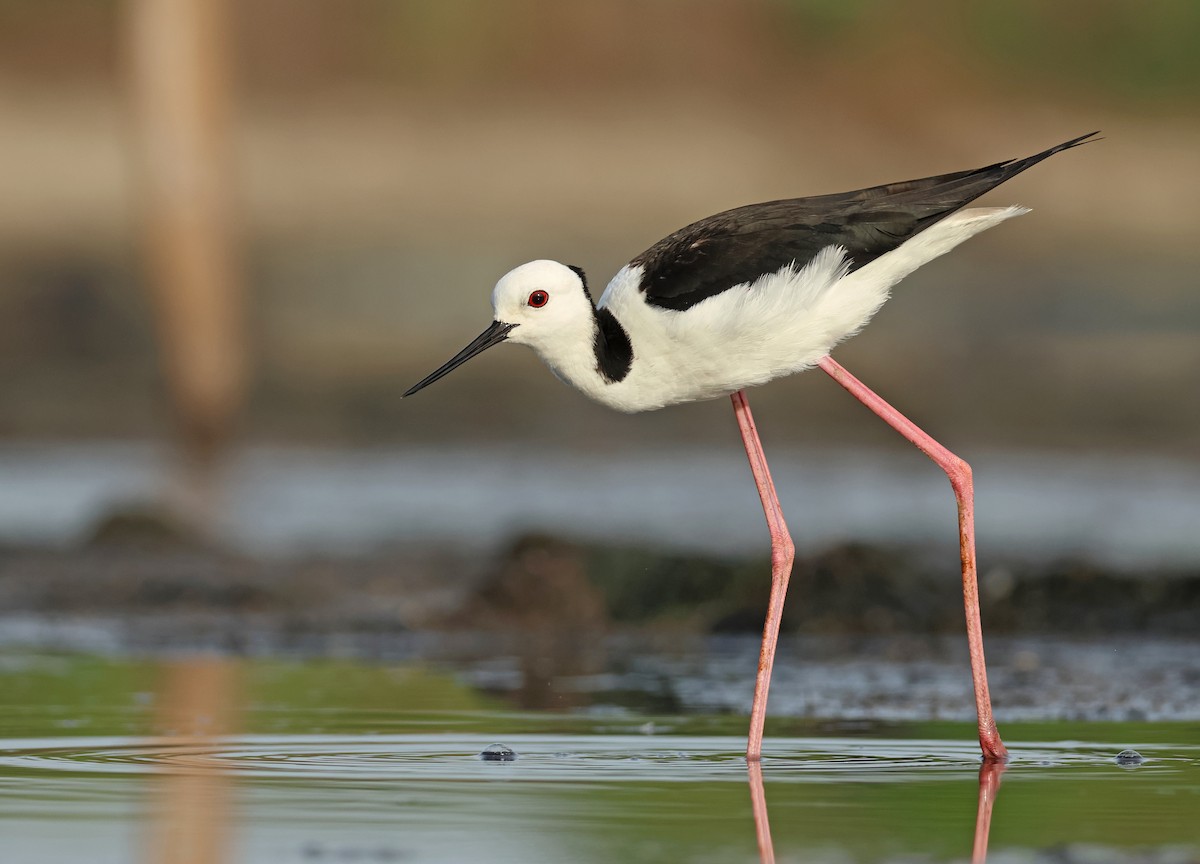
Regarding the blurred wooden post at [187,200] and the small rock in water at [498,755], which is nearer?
the small rock in water at [498,755]

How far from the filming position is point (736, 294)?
21.2ft

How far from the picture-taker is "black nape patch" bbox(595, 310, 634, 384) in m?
6.64

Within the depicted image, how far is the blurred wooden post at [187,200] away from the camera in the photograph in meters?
16.3

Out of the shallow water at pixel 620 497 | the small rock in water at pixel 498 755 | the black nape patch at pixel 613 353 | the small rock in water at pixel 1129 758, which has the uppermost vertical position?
the shallow water at pixel 620 497

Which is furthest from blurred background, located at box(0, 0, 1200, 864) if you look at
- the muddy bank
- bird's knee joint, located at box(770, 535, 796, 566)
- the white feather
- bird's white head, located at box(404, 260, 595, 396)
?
bird's white head, located at box(404, 260, 595, 396)

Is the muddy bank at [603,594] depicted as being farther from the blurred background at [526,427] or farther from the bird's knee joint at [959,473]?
the bird's knee joint at [959,473]

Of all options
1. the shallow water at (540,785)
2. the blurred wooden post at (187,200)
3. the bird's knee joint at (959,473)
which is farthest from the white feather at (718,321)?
the blurred wooden post at (187,200)

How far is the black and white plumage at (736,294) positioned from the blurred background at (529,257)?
2.99 m

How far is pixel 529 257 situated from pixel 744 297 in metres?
20.2

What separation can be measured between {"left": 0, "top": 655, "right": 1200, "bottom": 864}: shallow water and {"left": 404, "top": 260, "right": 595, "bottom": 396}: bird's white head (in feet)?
3.58

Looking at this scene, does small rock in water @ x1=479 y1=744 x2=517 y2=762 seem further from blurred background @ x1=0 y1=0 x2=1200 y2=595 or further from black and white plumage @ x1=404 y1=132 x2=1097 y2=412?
blurred background @ x1=0 y1=0 x2=1200 y2=595

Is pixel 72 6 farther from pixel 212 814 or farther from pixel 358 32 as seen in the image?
pixel 212 814

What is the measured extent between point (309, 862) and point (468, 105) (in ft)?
98.0

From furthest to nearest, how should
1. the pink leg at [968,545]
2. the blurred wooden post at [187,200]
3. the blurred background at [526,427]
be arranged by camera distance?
the blurred wooden post at [187,200] → the blurred background at [526,427] → the pink leg at [968,545]
